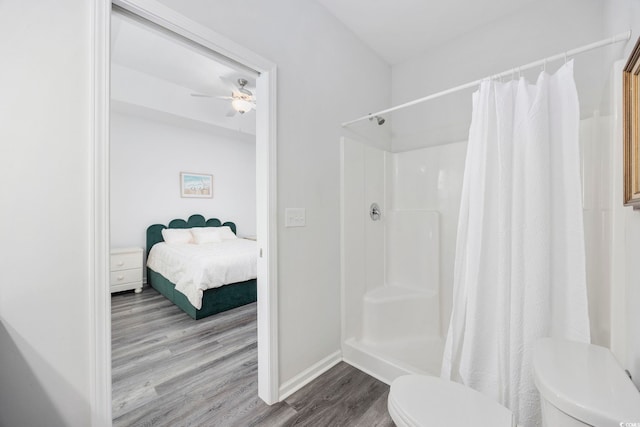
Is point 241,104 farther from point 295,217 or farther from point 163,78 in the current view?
point 295,217

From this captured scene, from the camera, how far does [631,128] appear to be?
2.90 feet

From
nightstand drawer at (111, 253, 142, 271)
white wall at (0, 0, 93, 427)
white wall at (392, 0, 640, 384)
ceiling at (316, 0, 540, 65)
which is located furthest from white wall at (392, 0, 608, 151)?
nightstand drawer at (111, 253, 142, 271)

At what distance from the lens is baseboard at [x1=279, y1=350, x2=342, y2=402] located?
1.57 m

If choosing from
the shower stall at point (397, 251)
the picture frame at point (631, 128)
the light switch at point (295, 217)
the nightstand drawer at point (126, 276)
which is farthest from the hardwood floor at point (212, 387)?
the picture frame at point (631, 128)

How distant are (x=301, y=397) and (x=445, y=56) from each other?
293cm

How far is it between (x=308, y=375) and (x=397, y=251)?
1.33 meters

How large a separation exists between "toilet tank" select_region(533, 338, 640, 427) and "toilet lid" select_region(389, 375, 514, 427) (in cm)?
18

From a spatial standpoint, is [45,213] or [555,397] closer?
[555,397]

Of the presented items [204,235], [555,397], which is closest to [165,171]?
[204,235]

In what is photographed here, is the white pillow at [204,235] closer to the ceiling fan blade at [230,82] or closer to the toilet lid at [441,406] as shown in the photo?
the ceiling fan blade at [230,82]

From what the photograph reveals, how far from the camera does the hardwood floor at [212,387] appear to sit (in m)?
1.39

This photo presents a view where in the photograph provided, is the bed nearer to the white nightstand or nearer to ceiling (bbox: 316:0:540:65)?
the white nightstand

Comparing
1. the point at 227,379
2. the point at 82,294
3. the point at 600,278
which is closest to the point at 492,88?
the point at 600,278

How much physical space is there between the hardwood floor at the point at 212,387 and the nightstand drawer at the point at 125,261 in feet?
4.09
